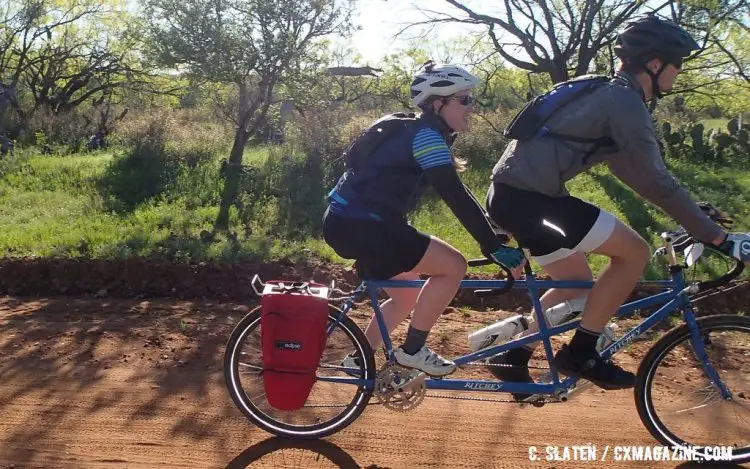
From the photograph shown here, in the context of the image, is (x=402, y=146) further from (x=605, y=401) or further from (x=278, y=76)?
(x=278, y=76)

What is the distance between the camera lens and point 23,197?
448 inches

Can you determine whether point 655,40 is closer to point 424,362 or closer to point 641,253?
point 641,253

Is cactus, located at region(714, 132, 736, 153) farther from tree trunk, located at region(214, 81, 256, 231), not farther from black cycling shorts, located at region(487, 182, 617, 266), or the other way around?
black cycling shorts, located at region(487, 182, 617, 266)

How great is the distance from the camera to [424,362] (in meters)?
3.65

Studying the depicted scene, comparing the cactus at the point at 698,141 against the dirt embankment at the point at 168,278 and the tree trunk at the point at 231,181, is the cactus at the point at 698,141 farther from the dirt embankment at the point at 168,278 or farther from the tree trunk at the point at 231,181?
the tree trunk at the point at 231,181

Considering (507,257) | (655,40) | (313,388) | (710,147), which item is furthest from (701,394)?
(710,147)

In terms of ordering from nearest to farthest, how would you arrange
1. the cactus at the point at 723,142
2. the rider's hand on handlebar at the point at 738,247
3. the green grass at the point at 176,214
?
the rider's hand on handlebar at the point at 738,247 → the green grass at the point at 176,214 → the cactus at the point at 723,142

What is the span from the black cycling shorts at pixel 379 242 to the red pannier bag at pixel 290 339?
0.35 metres

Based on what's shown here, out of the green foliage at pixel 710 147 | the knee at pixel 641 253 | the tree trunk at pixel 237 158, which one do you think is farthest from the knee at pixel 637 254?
the green foliage at pixel 710 147

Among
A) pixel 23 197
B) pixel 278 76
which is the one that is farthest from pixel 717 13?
pixel 23 197

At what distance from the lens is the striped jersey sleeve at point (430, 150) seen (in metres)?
3.34

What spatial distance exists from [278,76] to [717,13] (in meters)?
9.92

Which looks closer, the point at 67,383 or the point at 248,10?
the point at 67,383

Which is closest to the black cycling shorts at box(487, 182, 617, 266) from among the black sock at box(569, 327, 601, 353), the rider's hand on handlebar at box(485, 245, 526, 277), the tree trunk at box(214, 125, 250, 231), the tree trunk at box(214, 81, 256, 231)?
the rider's hand on handlebar at box(485, 245, 526, 277)
